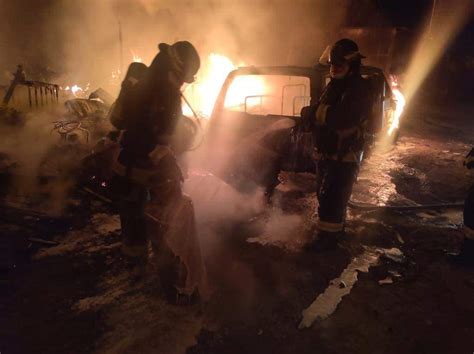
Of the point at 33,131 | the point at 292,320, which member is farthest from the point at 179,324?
the point at 33,131

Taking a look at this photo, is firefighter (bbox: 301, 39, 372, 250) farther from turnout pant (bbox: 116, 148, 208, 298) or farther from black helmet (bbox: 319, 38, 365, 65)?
turnout pant (bbox: 116, 148, 208, 298)

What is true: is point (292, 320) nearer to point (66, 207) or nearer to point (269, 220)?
point (269, 220)

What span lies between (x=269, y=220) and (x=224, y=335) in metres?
2.11

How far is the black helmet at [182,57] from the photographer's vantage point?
2.56 metres

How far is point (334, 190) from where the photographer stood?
147 inches

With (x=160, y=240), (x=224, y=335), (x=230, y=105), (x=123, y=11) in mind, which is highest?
(x=123, y=11)

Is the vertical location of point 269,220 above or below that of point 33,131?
below

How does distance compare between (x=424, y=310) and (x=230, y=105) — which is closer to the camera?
(x=424, y=310)

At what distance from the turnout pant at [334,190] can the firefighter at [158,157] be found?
5.08 ft

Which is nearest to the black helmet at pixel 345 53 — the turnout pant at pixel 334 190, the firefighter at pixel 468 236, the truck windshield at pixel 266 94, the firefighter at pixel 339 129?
the firefighter at pixel 339 129

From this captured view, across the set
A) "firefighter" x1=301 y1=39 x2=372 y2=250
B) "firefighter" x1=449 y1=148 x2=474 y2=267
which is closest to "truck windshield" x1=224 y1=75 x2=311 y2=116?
"firefighter" x1=301 y1=39 x2=372 y2=250

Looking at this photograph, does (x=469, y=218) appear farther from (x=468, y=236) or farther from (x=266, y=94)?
(x=266, y=94)

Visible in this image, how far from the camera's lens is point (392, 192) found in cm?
606

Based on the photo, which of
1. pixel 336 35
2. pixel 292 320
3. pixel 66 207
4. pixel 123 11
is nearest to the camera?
pixel 292 320
